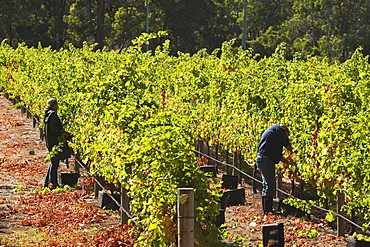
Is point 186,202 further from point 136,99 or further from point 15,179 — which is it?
point 15,179

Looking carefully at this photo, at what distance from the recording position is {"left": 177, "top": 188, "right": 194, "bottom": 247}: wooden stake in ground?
5.77 meters

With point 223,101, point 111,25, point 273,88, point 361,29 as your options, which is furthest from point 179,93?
point 111,25

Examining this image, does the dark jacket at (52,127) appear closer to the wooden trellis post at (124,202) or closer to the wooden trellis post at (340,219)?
the wooden trellis post at (124,202)

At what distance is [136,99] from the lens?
8.89 meters

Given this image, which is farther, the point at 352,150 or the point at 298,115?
the point at 298,115

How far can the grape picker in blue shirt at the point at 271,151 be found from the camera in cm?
1051

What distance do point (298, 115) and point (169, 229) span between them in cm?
517

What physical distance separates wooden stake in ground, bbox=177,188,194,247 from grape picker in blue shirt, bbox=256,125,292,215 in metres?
4.89

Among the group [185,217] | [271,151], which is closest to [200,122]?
[271,151]

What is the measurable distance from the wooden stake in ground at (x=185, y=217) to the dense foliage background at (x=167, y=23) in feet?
148

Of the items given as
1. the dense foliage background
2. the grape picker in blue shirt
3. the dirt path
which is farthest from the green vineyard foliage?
the dense foliage background

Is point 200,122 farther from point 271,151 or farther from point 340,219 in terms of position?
point 340,219

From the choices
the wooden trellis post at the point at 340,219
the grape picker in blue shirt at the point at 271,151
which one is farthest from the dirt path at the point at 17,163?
the wooden trellis post at the point at 340,219

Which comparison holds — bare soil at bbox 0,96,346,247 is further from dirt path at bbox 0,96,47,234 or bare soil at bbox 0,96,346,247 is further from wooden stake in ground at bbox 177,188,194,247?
wooden stake in ground at bbox 177,188,194,247
